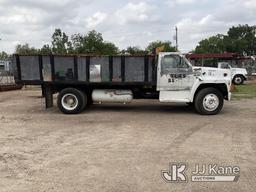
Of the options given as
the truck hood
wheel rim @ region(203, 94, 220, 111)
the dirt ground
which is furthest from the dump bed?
wheel rim @ region(203, 94, 220, 111)

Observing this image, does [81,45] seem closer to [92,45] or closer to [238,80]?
[92,45]

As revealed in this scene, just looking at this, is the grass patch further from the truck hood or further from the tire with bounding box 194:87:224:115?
the tire with bounding box 194:87:224:115

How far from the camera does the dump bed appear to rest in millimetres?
13812

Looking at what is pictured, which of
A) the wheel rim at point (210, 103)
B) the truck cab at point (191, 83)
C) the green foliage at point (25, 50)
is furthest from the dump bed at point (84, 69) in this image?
the green foliage at point (25, 50)

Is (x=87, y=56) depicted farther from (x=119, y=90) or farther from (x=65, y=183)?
(x=65, y=183)

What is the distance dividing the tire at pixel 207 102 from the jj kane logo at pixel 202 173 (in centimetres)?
648

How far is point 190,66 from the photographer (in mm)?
13805

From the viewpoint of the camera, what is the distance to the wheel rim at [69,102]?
559 inches

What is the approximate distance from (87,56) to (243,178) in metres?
8.42

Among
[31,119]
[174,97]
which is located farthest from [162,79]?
[31,119]

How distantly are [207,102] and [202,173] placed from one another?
7.13 metres

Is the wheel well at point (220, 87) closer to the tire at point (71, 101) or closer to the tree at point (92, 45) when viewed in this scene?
the tire at point (71, 101)

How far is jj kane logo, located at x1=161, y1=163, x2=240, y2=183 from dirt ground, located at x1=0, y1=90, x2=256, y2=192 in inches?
4.5

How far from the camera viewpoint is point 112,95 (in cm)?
1430
